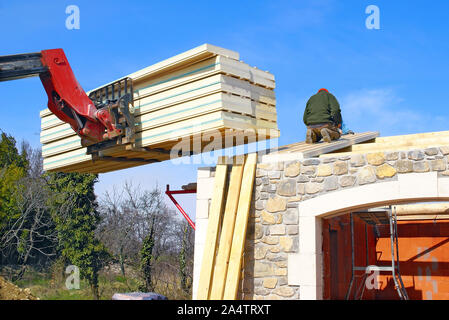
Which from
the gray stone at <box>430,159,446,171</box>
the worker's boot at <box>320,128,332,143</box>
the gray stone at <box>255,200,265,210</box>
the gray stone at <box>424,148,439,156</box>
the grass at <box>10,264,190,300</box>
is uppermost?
the worker's boot at <box>320,128,332,143</box>

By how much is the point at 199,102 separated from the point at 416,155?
3.68 m

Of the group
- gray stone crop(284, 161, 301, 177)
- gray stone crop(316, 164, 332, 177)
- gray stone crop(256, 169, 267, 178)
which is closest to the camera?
gray stone crop(316, 164, 332, 177)

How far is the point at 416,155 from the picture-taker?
7719 millimetres

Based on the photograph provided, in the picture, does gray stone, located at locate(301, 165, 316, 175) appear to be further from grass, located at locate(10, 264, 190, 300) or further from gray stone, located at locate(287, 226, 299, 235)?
grass, located at locate(10, 264, 190, 300)

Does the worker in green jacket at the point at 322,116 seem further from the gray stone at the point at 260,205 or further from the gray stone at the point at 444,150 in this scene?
the gray stone at the point at 444,150

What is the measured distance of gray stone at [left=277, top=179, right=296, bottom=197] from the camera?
332 inches

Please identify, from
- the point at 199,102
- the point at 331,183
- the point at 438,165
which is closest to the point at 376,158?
the point at 331,183

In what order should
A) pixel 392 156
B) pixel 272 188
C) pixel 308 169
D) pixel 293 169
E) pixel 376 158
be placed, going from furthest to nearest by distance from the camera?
pixel 272 188 < pixel 293 169 < pixel 308 169 < pixel 376 158 < pixel 392 156

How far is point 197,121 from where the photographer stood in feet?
28.7

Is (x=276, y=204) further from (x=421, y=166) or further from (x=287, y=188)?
(x=421, y=166)

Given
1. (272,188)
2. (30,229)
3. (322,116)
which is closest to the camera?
(272,188)

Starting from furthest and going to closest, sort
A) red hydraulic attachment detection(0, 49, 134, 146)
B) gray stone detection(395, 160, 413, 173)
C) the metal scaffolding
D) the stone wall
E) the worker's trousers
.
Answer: the metal scaffolding < the worker's trousers < red hydraulic attachment detection(0, 49, 134, 146) < the stone wall < gray stone detection(395, 160, 413, 173)

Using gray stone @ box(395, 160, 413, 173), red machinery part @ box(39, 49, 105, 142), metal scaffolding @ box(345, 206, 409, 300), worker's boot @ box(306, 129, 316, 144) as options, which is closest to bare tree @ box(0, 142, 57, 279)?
red machinery part @ box(39, 49, 105, 142)

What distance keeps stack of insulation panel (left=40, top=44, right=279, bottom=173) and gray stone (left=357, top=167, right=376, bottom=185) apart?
2014 millimetres
